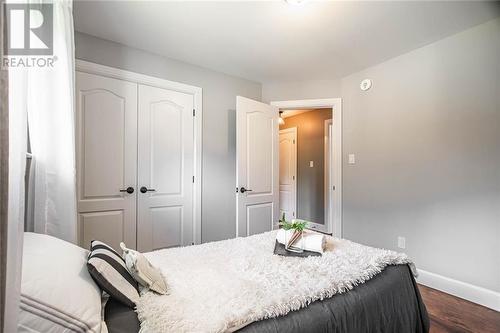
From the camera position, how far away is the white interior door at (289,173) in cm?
547

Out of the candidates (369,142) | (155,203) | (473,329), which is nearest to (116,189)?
(155,203)

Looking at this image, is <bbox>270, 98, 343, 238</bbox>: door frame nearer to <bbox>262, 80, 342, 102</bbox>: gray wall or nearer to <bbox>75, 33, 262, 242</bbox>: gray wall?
<bbox>262, 80, 342, 102</bbox>: gray wall

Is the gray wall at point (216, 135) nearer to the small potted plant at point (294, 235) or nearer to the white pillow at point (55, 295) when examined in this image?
the small potted plant at point (294, 235)

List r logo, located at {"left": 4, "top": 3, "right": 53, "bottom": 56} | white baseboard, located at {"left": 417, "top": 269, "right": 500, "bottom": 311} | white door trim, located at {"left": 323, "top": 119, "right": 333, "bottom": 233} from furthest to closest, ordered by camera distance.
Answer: white door trim, located at {"left": 323, "top": 119, "right": 333, "bottom": 233} → white baseboard, located at {"left": 417, "top": 269, "right": 500, "bottom": 311} → r logo, located at {"left": 4, "top": 3, "right": 53, "bottom": 56}

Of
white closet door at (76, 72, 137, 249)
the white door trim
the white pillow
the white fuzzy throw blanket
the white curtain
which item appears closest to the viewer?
the white pillow

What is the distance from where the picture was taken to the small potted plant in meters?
1.64

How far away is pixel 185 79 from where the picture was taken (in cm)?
299

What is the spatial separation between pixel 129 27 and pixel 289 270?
2.46m

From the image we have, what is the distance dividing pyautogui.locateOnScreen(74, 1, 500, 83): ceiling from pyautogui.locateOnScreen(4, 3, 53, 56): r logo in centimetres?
65

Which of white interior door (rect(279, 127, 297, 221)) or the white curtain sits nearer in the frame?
the white curtain

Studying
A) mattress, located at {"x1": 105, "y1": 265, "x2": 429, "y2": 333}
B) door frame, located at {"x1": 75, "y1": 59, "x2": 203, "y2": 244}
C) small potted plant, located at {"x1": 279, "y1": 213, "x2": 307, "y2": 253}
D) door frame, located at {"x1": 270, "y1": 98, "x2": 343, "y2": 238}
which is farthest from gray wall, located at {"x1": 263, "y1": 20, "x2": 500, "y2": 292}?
door frame, located at {"x1": 75, "y1": 59, "x2": 203, "y2": 244}

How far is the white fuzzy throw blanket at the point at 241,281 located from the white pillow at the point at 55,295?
0.18 metres

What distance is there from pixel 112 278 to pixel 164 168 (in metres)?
1.95

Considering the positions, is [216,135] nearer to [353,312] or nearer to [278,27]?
[278,27]
